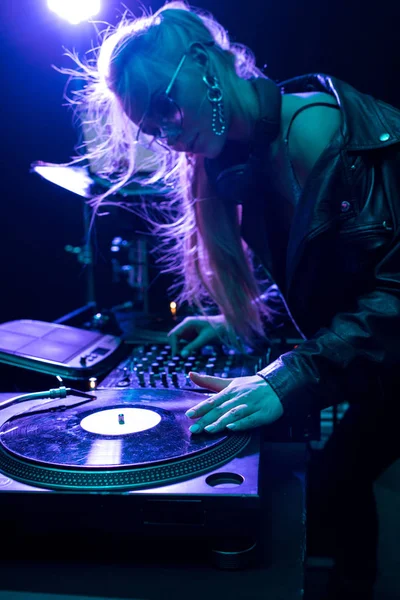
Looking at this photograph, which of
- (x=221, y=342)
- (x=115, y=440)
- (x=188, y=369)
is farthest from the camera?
(x=221, y=342)

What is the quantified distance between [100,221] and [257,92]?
0.99 metres

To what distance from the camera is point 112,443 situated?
718 millimetres

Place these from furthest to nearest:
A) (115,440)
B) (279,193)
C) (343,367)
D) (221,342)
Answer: (221,342) < (279,193) < (343,367) < (115,440)

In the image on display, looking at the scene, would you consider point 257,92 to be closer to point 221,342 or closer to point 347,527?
point 221,342

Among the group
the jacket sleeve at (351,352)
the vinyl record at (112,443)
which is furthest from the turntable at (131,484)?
Answer: the jacket sleeve at (351,352)

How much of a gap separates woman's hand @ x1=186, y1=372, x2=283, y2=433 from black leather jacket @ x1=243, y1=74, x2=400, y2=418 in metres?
0.03

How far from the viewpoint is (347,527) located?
1402mm

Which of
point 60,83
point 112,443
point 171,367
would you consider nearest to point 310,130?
point 171,367

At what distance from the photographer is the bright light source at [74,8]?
5.33ft

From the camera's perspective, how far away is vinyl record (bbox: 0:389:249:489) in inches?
24.9

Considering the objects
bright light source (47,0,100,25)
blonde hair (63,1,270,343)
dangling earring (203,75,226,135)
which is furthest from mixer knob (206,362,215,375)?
bright light source (47,0,100,25)

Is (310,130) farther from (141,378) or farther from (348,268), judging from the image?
(141,378)

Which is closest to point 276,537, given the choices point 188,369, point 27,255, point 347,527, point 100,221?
point 188,369

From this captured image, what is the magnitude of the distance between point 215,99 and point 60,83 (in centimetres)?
95
